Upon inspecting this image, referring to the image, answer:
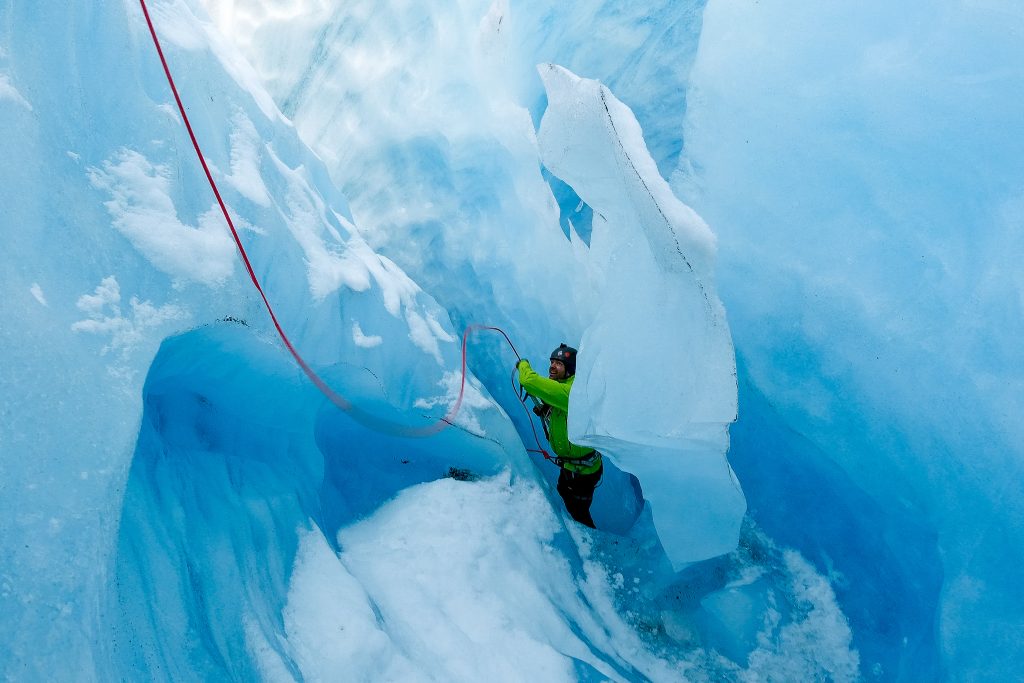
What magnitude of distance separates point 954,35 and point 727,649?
7.69ft

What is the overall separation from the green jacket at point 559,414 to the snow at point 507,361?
174 mm

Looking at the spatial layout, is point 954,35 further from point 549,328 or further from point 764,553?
point 764,553

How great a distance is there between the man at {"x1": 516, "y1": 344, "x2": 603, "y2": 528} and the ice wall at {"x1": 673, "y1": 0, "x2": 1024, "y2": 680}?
0.77m

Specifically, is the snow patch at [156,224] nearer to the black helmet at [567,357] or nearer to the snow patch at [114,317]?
the snow patch at [114,317]

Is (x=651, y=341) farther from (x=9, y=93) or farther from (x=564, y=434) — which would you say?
(x=9, y=93)

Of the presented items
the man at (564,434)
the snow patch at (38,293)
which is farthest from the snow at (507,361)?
the man at (564,434)

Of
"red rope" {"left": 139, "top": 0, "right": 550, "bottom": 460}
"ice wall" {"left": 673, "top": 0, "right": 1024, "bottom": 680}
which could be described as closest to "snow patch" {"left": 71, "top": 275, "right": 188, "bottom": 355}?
"red rope" {"left": 139, "top": 0, "right": 550, "bottom": 460}

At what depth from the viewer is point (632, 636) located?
254 cm

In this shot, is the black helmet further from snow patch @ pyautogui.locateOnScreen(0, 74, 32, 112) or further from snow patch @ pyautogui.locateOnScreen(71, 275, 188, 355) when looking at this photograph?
snow patch @ pyautogui.locateOnScreen(0, 74, 32, 112)

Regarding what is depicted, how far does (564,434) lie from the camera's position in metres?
2.84

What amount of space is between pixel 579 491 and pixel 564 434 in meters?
0.31

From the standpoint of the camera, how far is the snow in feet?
4.84

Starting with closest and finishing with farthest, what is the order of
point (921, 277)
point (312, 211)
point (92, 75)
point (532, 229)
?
point (92, 75) → point (921, 277) → point (312, 211) → point (532, 229)

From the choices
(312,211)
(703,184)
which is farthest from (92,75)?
(703,184)
